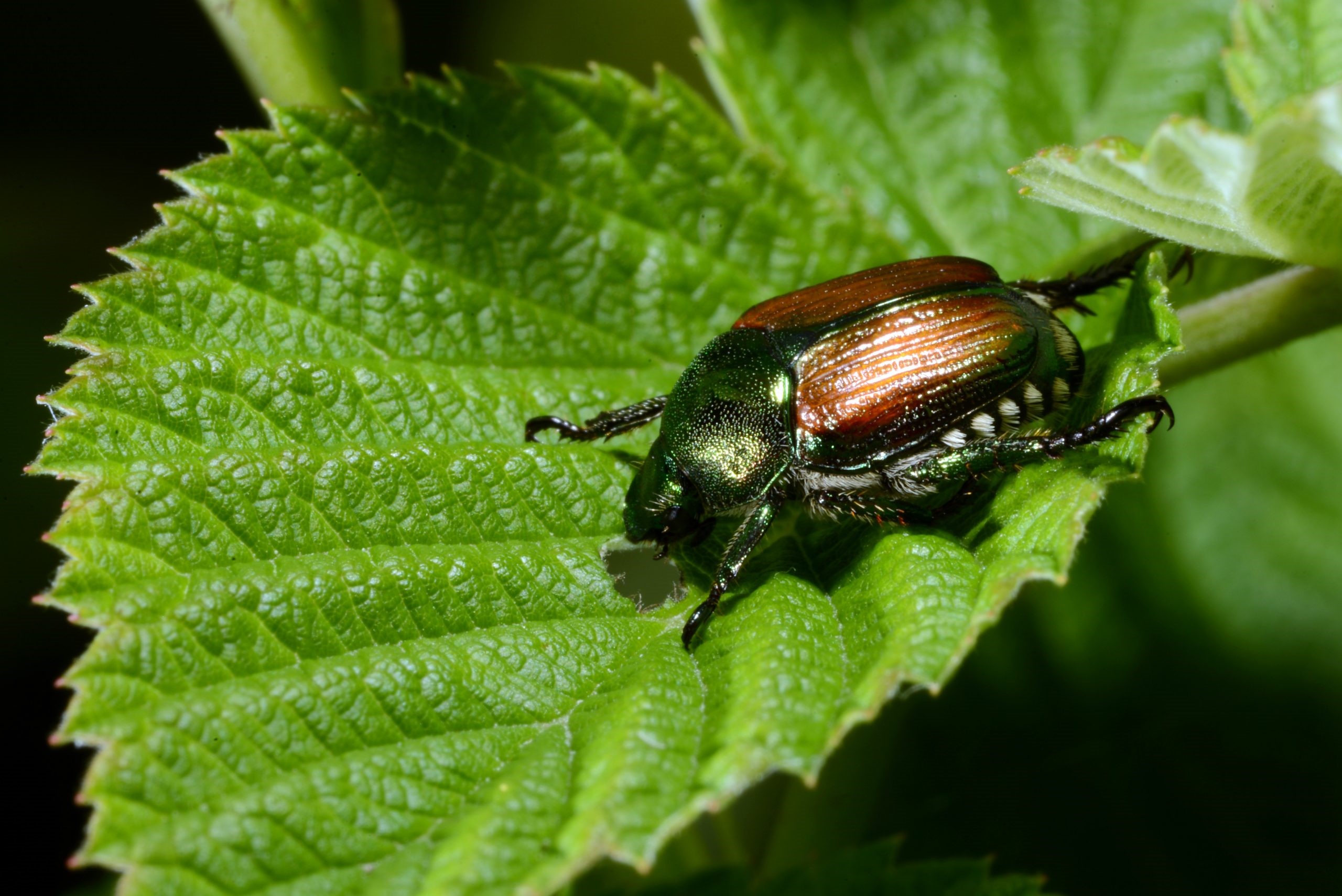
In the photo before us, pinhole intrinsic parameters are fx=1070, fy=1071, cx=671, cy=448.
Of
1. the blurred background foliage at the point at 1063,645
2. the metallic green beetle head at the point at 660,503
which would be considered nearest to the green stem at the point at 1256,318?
the metallic green beetle head at the point at 660,503

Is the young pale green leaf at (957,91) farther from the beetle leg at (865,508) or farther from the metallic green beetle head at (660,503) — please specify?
the metallic green beetle head at (660,503)

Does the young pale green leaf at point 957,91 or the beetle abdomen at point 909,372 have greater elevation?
the young pale green leaf at point 957,91

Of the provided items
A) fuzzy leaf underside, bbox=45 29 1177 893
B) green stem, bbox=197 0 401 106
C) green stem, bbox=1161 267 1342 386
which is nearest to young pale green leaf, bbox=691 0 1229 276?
fuzzy leaf underside, bbox=45 29 1177 893

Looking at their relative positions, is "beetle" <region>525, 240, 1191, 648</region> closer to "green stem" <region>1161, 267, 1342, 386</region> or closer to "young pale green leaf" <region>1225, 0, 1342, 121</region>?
"green stem" <region>1161, 267, 1342, 386</region>

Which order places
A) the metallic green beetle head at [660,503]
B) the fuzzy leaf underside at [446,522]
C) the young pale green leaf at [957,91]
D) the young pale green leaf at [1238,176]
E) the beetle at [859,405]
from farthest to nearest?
the young pale green leaf at [957,91], the metallic green beetle head at [660,503], the beetle at [859,405], the fuzzy leaf underside at [446,522], the young pale green leaf at [1238,176]

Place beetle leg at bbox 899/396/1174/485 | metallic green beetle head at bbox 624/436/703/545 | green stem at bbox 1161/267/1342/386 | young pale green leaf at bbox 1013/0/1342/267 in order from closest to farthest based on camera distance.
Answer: young pale green leaf at bbox 1013/0/1342/267, beetle leg at bbox 899/396/1174/485, green stem at bbox 1161/267/1342/386, metallic green beetle head at bbox 624/436/703/545

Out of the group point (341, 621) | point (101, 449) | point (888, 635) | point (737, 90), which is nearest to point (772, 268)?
point (737, 90)

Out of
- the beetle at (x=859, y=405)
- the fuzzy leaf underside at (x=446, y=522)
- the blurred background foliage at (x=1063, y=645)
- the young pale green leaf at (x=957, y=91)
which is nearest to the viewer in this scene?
the fuzzy leaf underside at (x=446, y=522)
